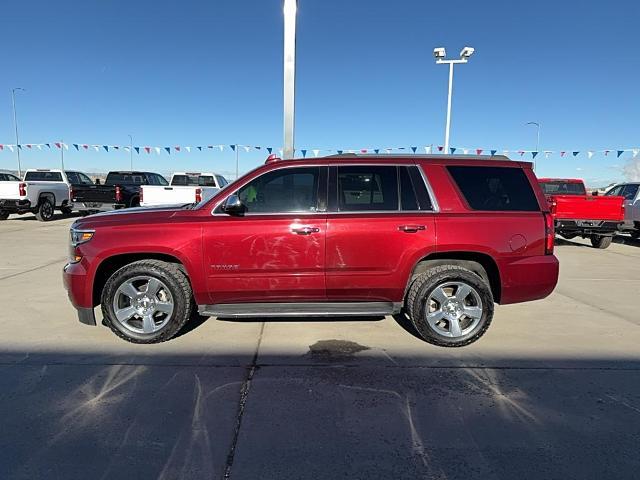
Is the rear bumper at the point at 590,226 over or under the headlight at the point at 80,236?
under

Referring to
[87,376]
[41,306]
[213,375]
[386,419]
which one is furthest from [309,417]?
[41,306]

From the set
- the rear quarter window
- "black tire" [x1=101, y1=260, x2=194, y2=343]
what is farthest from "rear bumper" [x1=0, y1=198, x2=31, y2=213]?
the rear quarter window

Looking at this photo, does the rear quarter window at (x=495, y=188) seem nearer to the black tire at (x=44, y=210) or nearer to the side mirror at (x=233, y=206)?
the side mirror at (x=233, y=206)

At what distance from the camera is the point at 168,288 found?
4355 mm

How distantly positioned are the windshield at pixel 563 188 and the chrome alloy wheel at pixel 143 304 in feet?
47.4

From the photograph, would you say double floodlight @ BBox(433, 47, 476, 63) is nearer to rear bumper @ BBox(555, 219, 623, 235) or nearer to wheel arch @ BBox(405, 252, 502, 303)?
rear bumper @ BBox(555, 219, 623, 235)

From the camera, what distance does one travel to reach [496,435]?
2.91m

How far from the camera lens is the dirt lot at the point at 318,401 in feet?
8.55

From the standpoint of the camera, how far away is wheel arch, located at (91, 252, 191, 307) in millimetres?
4410

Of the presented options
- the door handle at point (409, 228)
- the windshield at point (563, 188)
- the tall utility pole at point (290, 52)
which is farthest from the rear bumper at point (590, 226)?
the door handle at point (409, 228)

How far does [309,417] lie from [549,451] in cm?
152

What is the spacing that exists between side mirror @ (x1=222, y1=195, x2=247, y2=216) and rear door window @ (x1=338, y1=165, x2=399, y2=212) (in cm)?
96

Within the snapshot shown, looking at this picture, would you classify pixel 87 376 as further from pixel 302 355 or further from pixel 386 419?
pixel 386 419

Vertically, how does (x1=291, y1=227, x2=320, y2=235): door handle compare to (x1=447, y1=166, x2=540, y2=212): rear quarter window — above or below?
below
